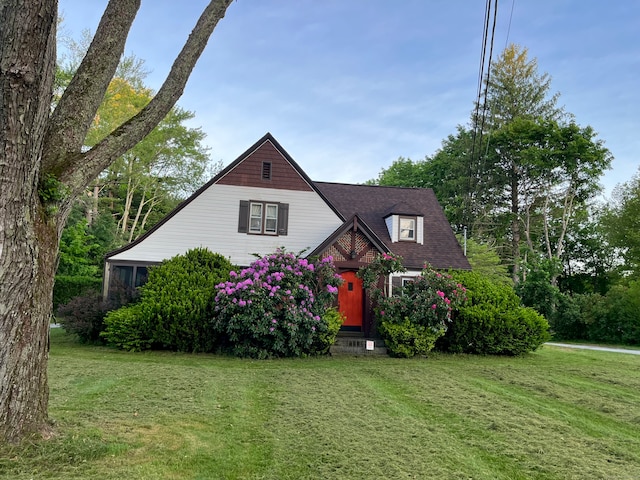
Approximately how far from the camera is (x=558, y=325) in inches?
830

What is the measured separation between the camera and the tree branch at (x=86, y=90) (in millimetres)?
4230

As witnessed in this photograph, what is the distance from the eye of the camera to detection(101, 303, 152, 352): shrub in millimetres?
11366

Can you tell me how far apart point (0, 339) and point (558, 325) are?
897 inches

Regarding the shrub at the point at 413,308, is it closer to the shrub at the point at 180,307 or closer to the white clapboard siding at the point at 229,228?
the white clapboard siding at the point at 229,228

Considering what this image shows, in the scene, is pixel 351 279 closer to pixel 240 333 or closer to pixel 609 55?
pixel 240 333

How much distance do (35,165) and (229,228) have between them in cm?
1111

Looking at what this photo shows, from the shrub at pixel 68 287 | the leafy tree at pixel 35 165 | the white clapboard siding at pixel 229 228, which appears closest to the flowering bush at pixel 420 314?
the white clapboard siding at pixel 229 228

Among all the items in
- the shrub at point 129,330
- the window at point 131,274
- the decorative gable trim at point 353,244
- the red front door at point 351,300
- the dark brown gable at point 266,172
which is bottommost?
the shrub at point 129,330

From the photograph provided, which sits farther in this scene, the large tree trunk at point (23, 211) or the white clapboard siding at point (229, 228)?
the white clapboard siding at point (229, 228)

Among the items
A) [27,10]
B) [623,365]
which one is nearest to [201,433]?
[27,10]

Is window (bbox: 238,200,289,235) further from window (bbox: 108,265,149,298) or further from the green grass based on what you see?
the green grass

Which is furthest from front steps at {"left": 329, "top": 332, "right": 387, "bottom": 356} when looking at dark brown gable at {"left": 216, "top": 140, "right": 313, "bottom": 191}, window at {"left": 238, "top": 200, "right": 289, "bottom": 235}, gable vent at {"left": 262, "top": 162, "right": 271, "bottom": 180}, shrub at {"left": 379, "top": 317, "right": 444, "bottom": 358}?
gable vent at {"left": 262, "top": 162, "right": 271, "bottom": 180}

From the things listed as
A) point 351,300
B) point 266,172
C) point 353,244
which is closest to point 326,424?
point 353,244

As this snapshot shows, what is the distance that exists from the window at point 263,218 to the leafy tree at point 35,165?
10477 millimetres
